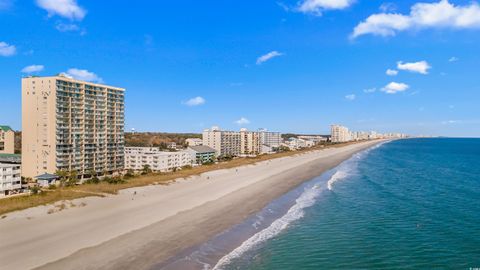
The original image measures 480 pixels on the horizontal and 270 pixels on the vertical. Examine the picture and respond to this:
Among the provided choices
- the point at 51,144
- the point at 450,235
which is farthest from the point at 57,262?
the point at 51,144

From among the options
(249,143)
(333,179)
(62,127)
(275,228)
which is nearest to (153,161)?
(62,127)

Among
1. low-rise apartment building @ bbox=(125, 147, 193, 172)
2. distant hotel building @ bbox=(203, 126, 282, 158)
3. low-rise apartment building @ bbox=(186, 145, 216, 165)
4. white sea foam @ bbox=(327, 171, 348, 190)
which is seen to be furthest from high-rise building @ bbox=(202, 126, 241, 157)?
white sea foam @ bbox=(327, 171, 348, 190)

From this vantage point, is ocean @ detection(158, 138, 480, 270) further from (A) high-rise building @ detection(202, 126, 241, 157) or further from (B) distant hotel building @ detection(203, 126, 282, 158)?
(A) high-rise building @ detection(202, 126, 241, 157)

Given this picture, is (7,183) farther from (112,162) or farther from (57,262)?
(57,262)

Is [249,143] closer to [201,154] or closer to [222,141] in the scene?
[222,141]

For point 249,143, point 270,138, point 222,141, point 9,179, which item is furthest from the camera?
point 270,138
